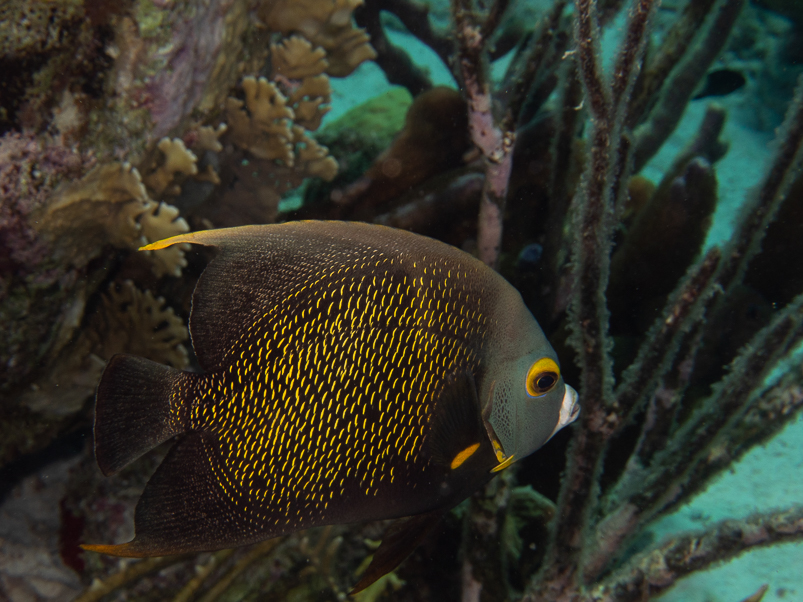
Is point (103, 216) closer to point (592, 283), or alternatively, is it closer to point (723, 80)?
point (592, 283)

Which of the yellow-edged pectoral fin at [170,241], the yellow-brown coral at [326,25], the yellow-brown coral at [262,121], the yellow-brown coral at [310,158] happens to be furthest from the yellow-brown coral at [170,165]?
the yellow-edged pectoral fin at [170,241]

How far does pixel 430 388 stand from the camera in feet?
4.15

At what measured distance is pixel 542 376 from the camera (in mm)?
1330

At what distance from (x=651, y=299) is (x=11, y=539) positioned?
3910mm

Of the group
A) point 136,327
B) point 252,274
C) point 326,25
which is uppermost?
point 326,25

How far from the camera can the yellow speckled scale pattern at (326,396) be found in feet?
4.00

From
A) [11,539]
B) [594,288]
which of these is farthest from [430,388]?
[11,539]

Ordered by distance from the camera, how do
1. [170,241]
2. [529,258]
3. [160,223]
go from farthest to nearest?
[529,258], [160,223], [170,241]

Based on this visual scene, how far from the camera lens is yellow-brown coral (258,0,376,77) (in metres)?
2.80

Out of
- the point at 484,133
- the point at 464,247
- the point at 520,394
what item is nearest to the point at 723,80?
the point at 464,247

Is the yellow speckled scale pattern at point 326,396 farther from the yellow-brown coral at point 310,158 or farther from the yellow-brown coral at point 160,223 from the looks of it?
the yellow-brown coral at point 310,158

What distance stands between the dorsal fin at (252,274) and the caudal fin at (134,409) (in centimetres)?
11

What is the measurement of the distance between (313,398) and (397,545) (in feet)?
1.59

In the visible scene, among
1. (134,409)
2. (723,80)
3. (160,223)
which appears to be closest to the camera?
(134,409)
